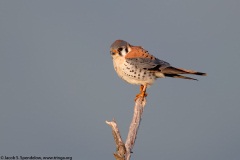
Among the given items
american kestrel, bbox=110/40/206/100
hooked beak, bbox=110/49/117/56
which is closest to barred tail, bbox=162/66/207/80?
american kestrel, bbox=110/40/206/100

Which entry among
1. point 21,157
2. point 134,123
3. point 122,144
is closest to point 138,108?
point 134,123

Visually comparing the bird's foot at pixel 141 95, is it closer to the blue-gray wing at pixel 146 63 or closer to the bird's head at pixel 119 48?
the blue-gray wing at pixel 146 63

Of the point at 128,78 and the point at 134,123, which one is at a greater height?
the point at 128,78

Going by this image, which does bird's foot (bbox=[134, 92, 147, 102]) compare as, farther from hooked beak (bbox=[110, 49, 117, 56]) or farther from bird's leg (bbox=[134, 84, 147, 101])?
hooked beak (bbox=[110, 49, 117, 56])

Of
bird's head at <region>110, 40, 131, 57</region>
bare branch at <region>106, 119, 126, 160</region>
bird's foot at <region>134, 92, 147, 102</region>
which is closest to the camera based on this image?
bare branch at <region>106, 119, 126, 160</region>

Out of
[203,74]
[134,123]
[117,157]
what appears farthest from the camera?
[203,74]

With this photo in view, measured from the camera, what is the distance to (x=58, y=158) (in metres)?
8.58

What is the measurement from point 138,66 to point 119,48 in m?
0.38

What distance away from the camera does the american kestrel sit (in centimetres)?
881

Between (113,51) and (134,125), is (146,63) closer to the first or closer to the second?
(113,51)

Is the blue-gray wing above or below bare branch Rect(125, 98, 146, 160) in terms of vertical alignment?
above

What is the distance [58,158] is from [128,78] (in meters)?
1.55

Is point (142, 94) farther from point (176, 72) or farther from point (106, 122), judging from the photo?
point (106, 122)

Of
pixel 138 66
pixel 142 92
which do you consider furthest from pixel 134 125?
pixel 138 66
